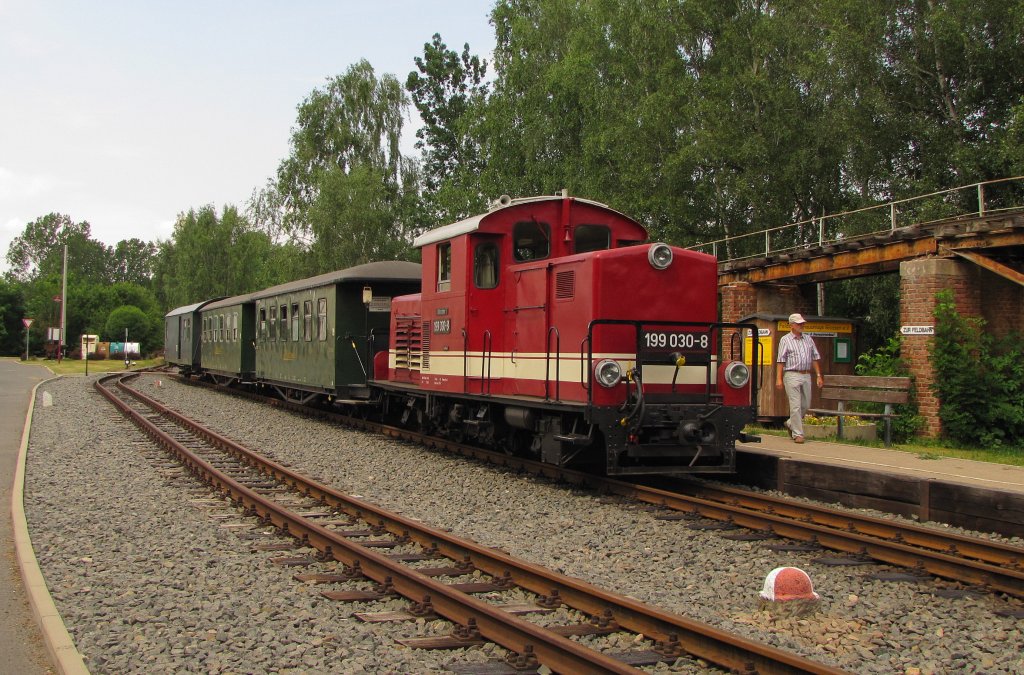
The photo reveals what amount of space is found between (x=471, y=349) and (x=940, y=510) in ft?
17.8

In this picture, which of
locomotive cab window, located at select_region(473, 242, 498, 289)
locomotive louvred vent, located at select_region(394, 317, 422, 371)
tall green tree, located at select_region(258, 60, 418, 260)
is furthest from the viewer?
tall green tree, located at select_region(258, 60, 418, 260)

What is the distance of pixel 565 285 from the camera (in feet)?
31.3

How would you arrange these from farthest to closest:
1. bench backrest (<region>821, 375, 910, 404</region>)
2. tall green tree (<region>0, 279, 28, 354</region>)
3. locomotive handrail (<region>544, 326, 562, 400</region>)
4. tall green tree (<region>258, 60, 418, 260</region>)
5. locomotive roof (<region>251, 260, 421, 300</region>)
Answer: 1. tall green tree (<region>0, 279, 28, 354</region>)
2. tall green tree (<region>258, 60, 418, 260</region>)
3. locomotive roof (<region>251, 260, 421, 300</region>)
4. bench backrest (<region>821, 375, 910, 404</region>)
5. locomotive handrail (<region>544, 326, 562, 400</region>)

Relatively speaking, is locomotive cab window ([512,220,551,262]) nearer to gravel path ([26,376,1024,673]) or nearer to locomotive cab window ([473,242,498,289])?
locomotive cab window ([473,242,498,289])

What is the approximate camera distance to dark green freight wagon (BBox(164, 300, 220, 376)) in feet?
101

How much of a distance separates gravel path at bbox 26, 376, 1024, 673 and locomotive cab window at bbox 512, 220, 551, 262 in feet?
8.79

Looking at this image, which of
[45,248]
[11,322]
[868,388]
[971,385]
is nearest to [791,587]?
[868,388]

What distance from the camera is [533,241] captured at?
10.4 metres

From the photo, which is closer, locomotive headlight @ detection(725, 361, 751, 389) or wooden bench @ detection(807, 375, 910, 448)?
locomotive headlight @ detection(725, 361, 751, 389)

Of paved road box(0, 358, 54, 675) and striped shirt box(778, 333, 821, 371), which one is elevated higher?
striped shirt box(778, 333, 821, 371)

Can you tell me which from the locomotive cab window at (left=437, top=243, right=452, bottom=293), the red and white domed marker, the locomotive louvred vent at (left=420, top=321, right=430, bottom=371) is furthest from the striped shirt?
the red and white domed marker

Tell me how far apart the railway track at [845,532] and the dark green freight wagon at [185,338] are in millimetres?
23592

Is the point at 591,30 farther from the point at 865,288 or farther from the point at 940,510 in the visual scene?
the point at 940,510

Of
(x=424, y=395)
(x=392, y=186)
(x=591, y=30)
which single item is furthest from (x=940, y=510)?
(x=392, y=186)
